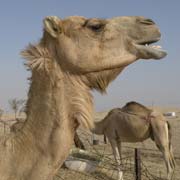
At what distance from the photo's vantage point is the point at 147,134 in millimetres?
11539

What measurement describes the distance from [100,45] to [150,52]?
0.38 meters


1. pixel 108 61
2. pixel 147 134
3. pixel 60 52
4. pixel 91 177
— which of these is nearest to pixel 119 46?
pixel 108 61

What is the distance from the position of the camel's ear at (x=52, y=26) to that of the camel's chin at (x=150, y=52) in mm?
596

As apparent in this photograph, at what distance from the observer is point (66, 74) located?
9.77 feet

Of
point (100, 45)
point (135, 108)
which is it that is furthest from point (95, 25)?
point (135, 108)

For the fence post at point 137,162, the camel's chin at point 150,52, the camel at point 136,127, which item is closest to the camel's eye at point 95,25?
the camel's chin at point 150,52

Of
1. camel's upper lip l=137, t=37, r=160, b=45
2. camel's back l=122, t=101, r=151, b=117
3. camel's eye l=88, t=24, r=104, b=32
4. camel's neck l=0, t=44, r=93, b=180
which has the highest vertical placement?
camel's eye l=88, t=24, r=104, b=32

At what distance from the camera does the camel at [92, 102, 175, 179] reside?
10.9 m

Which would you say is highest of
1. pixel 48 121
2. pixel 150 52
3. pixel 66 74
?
pixel 150 52

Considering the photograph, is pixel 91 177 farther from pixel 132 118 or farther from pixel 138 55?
pixel 138 55

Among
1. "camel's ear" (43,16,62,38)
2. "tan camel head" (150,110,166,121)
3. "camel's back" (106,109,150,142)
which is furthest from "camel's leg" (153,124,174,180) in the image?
"camel's ear" (43,16,62,38)

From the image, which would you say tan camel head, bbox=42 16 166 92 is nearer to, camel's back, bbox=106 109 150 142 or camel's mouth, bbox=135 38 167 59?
camel's mouth, bbox=135 38 167 59

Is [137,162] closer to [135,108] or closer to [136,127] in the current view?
[136,127]

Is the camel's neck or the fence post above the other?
the camel's neck
